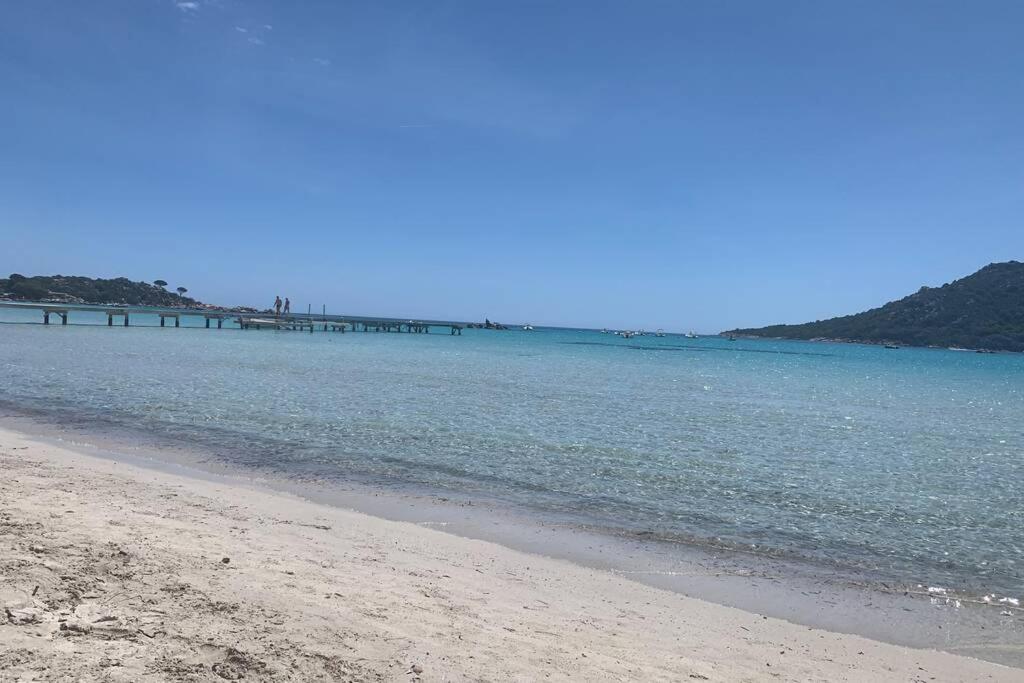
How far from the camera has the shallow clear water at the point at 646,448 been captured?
9203 mm

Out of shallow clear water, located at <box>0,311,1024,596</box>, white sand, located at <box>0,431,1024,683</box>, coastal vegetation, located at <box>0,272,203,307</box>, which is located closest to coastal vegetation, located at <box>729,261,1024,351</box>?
shallow clear water, located at <box>0,311,1024,596</box>

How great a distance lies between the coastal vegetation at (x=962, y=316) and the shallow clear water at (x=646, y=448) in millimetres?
127271

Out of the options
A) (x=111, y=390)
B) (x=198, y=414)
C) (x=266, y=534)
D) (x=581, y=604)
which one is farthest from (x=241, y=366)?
(x=581, y=604)

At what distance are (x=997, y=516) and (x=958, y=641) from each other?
229 inches

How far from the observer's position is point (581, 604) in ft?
19.7

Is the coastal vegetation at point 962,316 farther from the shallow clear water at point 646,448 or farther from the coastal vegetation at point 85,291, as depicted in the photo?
the coastal vegetation at point 85,291

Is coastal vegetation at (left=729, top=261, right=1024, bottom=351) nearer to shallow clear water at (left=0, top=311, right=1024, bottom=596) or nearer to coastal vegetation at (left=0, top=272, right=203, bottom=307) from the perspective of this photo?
shallow clear water at (left=0, top=311, right=1024, bottom=596)

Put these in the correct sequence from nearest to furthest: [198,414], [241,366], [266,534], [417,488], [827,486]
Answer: [266,534]
[417,488]
[827,486]
[198,414]
[241,366]

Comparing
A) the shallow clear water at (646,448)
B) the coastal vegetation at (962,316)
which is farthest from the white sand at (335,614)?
the coastal vegetation at (962,316)

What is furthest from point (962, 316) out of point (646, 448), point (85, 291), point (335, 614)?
point (85, 291)

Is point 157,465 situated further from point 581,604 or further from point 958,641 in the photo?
point 958,641

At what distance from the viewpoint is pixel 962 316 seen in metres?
144

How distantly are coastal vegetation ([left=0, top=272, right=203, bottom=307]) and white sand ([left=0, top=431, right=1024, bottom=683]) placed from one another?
6138 inches

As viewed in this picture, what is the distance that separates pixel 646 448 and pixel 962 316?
6266 inches
